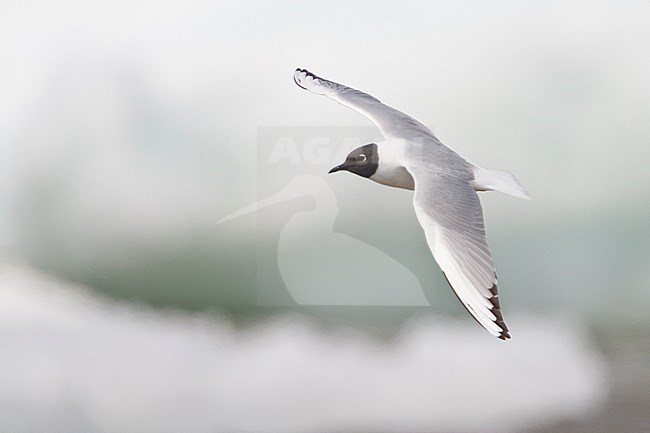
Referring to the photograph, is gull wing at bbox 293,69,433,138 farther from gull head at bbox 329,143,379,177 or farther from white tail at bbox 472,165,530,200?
white tail at bbox 472,165,530,200

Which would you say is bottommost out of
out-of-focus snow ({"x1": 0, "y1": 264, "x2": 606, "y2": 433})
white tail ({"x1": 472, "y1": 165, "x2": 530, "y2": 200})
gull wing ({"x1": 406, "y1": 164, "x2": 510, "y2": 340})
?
out-of-focus snow ({"x1": 0, "y1": 264, "x2": 606, "y2": 433})

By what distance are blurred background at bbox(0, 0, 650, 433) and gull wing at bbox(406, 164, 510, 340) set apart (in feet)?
0.80

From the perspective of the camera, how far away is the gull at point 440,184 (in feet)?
5.46

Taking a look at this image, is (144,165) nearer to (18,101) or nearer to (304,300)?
(18,101)

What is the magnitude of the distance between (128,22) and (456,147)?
1.00 m

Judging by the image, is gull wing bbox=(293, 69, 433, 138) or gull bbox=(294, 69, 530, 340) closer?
gull bbox=(294, 69, 530, 340)

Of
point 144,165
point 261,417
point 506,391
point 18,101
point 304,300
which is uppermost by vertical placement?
point 18,101

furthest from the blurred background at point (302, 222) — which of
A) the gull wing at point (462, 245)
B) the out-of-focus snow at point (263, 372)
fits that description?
the gull wing at point (462, 245)

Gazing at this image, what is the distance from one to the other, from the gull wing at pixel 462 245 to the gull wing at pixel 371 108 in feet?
0.79

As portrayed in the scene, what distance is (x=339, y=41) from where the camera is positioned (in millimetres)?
2104

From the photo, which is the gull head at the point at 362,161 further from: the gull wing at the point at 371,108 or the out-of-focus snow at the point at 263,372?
the out-of-focus snow at the point at 263,372

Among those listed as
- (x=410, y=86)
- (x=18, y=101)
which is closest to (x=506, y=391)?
(x=410, y=86)

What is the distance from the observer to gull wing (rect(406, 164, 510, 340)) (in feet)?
5.42

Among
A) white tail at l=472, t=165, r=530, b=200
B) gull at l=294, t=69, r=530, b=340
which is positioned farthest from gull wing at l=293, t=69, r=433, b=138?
white tail at l=472, t=165, r=530, b=200
